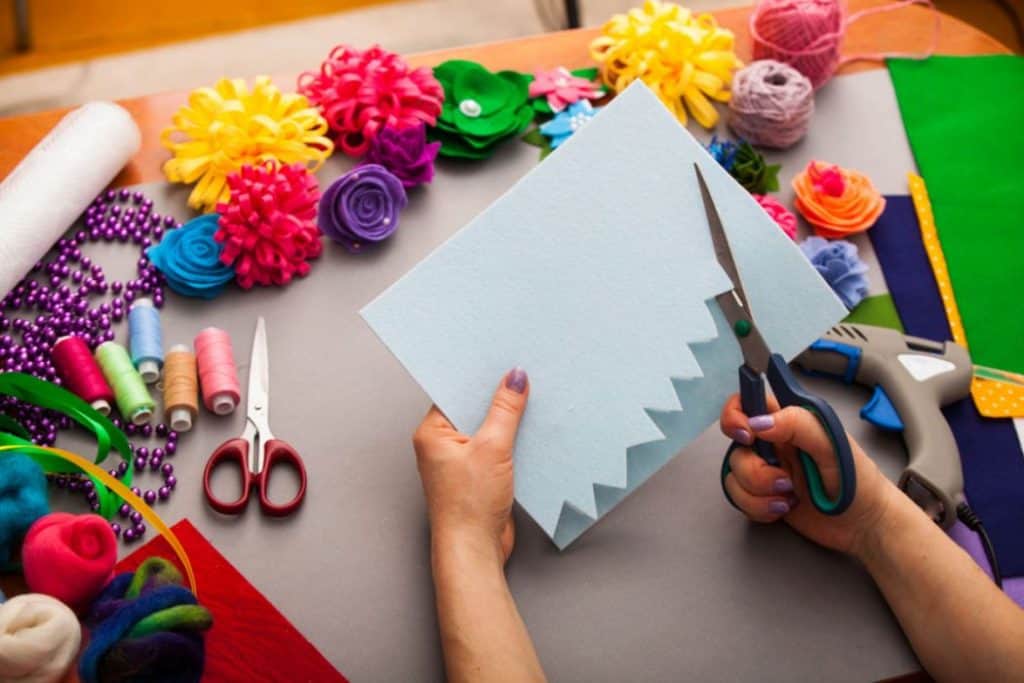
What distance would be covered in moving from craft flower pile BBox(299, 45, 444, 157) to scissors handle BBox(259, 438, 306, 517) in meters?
0.37

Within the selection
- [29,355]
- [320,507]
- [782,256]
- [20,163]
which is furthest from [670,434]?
[20,163]

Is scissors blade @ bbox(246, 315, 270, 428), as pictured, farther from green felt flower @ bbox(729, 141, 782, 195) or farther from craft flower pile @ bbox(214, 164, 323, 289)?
green felt flower @ bbox(729, 141, 782, 195)

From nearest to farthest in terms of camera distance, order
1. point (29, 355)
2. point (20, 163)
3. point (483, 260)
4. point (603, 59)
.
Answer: point (483, 260)
point (29, 355)
point (20, 163)
point (603, 59)

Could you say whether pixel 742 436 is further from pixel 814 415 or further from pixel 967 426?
pixel 967 426

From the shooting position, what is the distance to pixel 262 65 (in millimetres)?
2023

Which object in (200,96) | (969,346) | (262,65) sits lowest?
(969,346)

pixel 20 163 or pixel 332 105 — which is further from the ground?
pixel 20 163

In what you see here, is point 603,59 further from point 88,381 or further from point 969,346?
point 88,381

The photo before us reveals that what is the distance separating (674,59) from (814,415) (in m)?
0.52

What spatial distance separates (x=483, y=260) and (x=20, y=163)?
0.56m

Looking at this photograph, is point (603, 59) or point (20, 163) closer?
point (20, 163)

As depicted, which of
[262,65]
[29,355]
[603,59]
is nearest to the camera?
[29,355]

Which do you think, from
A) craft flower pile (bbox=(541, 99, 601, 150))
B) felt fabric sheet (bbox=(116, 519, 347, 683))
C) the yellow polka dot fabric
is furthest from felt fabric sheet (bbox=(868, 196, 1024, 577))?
felt fabric sheet (bbox=(116, 519, 347, 683))

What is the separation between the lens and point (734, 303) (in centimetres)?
86
